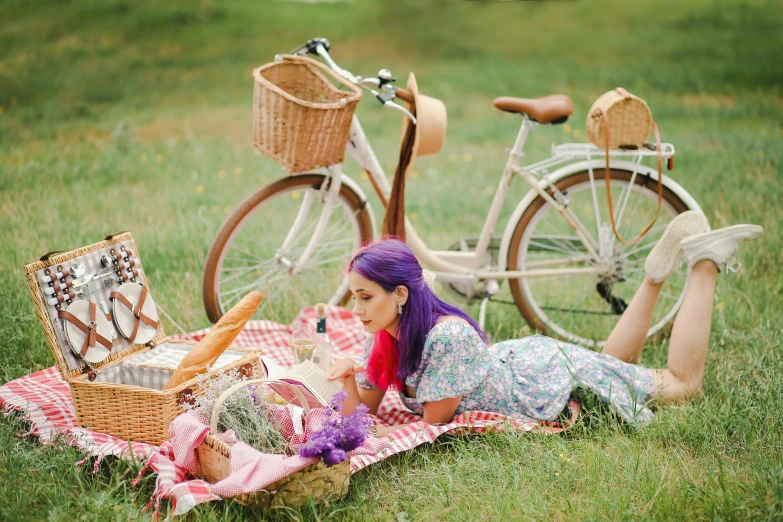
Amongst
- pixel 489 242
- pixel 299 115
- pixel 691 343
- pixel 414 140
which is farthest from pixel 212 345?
pixel 691 343

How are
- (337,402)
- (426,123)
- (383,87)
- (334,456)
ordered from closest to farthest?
(334,456) → (337,402) → (426,123) → (383,87)

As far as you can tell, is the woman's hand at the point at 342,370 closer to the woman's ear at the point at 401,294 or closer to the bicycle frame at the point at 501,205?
the woman's ear at the point at 401,294

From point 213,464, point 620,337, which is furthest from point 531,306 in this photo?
point 213,464

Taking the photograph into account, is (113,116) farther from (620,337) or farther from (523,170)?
(620,337)

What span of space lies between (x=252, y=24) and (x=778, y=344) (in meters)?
10.0

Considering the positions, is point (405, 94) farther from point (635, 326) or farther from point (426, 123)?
point (635, 326)

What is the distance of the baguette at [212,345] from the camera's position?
291 centimetres

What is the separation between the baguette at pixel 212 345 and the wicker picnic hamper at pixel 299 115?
76cm

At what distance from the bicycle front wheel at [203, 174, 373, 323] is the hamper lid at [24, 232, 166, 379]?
19.8 inches

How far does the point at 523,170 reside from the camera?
155 inches

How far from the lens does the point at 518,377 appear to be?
3.21m

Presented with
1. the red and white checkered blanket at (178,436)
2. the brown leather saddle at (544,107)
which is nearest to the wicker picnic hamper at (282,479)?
the red and white checkered blanket at (178,436)

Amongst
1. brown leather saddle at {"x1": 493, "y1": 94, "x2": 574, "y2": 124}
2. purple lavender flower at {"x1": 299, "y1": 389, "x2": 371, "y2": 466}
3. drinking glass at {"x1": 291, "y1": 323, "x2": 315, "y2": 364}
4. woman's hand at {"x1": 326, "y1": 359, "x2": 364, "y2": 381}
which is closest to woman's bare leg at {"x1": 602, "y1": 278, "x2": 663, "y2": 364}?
brown leather saddle at {"x1": 493, "y1": 94, "x2": 574, "y2": 124}

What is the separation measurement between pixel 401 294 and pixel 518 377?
0.74 m
